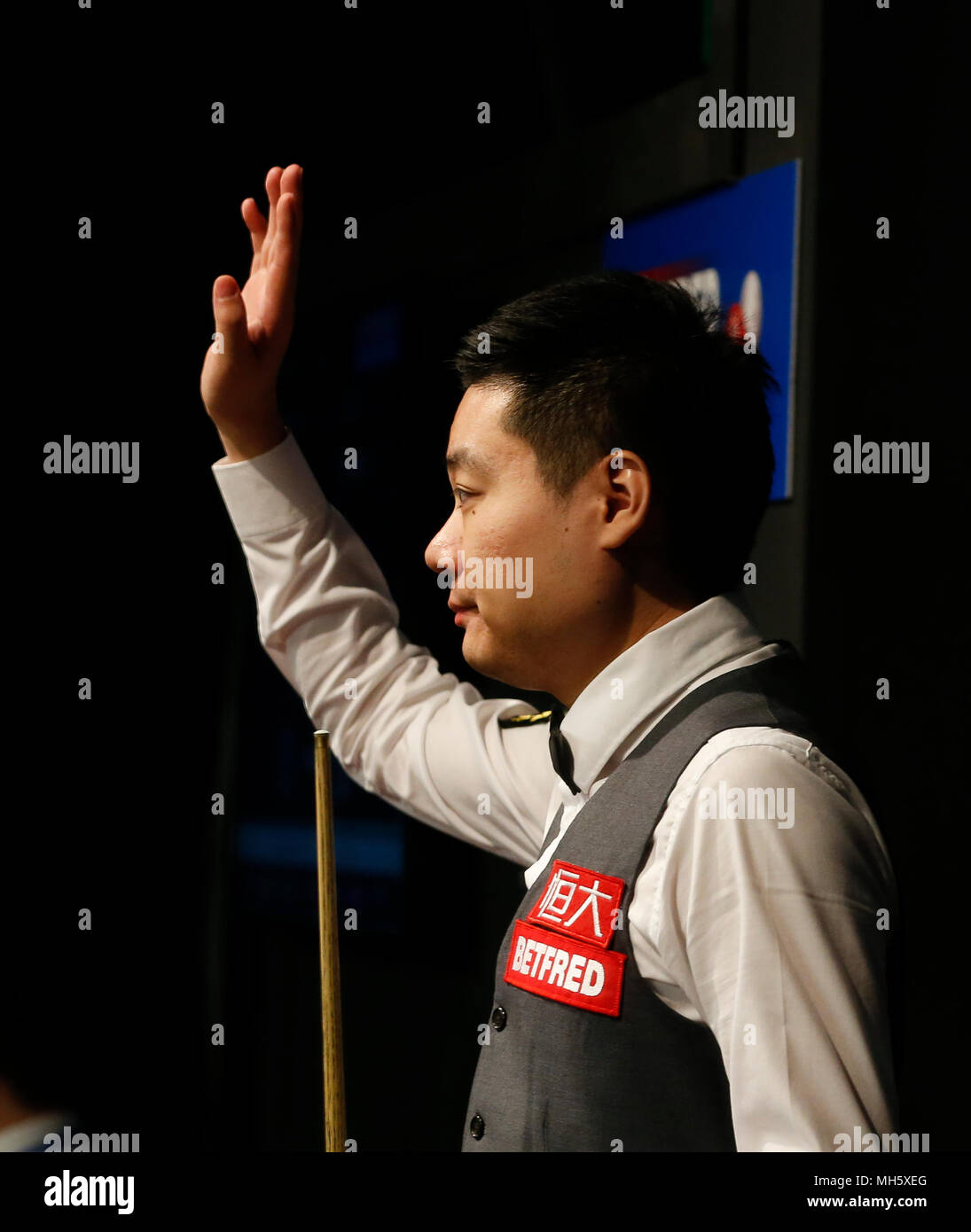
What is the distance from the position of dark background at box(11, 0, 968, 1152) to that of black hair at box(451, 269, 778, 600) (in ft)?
2.77

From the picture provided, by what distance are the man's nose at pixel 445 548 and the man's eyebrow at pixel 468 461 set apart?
55mm

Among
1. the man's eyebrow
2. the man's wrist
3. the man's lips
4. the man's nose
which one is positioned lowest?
the man's lips

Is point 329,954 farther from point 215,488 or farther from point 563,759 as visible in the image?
point 215,488

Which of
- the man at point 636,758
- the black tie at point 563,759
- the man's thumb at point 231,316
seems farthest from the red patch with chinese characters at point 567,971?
the man's thumb at point 231,316

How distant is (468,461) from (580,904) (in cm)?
45

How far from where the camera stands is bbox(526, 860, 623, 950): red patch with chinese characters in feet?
3.59

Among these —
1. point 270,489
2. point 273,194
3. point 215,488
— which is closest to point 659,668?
point 270,489

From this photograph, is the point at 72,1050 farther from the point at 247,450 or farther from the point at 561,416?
the point at 561,416

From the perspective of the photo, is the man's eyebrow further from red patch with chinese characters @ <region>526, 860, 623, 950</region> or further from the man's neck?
red patch with chinese characters @ <region>526, 860, 623, 950</region>

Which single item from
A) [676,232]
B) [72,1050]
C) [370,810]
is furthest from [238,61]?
[72,1050]

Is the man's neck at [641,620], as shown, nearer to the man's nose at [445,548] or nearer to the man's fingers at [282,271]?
the man's nose at [445,548]

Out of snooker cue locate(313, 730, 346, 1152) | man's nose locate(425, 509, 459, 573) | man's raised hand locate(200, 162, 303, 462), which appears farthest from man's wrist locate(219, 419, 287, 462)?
snooker cue locate(313, 730, 346, 1152)

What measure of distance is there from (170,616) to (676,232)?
136 centimetres

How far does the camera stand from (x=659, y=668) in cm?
122
